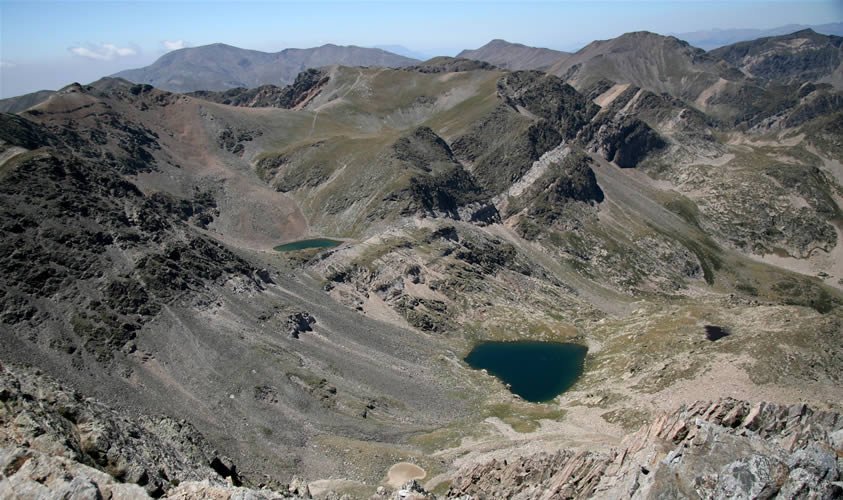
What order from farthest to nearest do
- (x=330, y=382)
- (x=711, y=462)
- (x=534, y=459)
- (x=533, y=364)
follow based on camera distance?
(x=533, y=364), (x=330, y=382), (x=534, y=459), (x=711, y=462)

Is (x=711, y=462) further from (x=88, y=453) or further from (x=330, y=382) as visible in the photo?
(x=330, y=382)

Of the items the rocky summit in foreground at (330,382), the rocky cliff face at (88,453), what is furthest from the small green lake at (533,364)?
the rocky cliff face at (88,453)

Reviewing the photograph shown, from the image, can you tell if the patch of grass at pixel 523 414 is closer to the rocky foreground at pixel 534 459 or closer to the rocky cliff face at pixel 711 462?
the rocky foreground at pixel 534 459

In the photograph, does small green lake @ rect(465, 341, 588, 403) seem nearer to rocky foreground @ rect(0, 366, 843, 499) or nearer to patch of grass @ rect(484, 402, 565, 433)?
patch of grass @ rect(484, 402, 565, 433)

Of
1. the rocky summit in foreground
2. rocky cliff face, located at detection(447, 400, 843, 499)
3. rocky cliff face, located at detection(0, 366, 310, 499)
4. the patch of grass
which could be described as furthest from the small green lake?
rocky cliff face, located at detection(0, 366, 310, 499)

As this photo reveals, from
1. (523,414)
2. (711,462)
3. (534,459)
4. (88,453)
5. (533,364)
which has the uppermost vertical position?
(711,462)

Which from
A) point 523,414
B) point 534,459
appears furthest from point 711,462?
point 523,414
